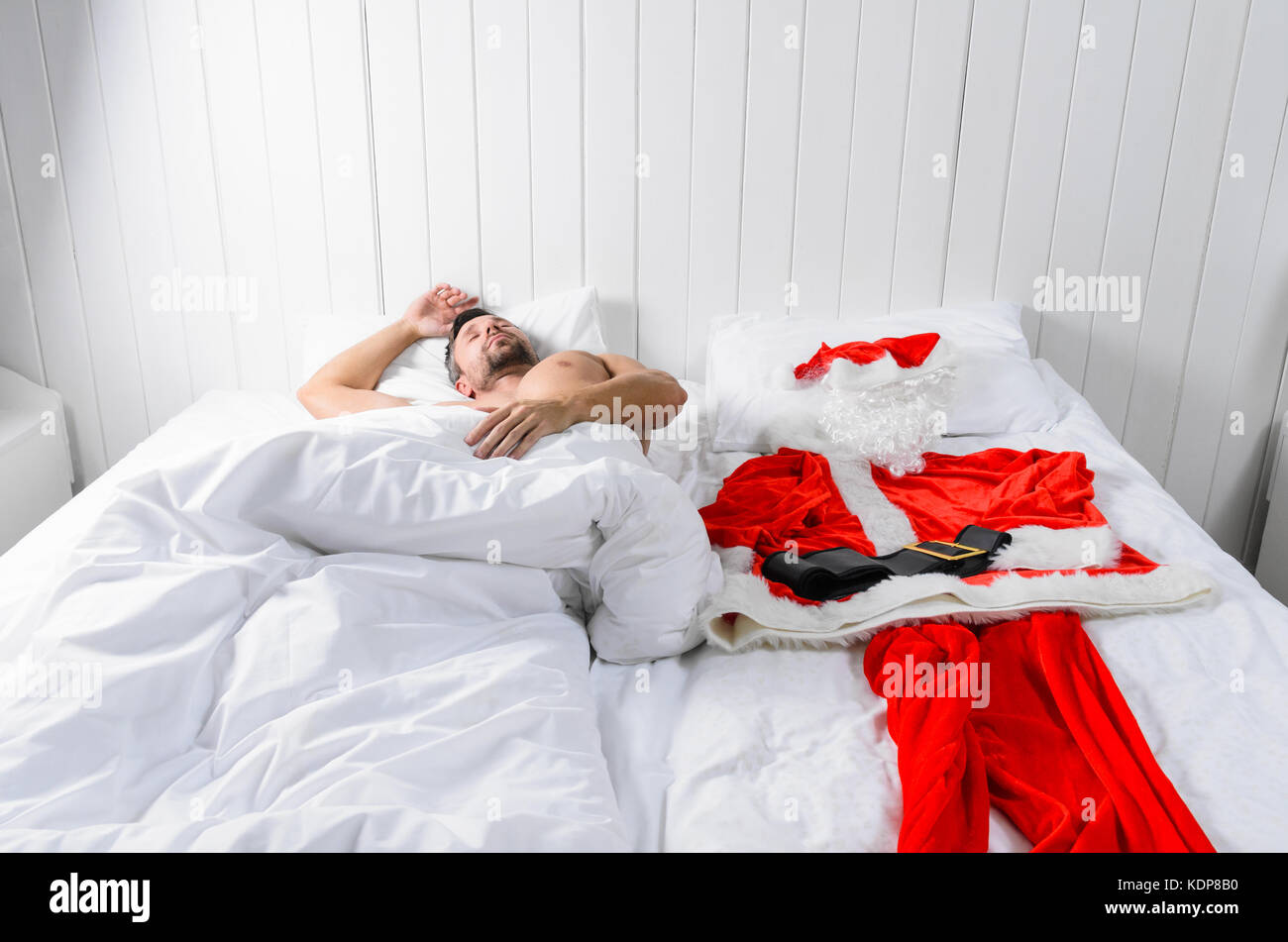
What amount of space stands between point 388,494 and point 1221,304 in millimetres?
2300

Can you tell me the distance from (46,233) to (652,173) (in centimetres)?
161

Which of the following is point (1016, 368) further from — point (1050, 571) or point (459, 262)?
point (459, 262)

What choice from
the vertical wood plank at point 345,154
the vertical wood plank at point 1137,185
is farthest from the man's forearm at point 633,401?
the vertical wood plank at point 1137,185

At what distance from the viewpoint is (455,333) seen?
2.27 m

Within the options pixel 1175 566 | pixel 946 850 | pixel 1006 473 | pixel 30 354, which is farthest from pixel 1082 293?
pixel 30 354

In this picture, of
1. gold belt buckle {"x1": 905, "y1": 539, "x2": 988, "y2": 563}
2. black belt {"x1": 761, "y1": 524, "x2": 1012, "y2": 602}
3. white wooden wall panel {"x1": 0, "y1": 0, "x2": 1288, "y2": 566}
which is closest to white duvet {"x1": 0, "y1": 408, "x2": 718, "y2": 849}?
black belt {"x1": 761, "y1": 524, "x2": 1012, "y2": 602}

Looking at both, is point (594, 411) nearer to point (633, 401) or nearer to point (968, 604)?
point (633, 401)

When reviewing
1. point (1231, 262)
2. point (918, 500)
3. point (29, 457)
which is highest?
point (1231, 262)

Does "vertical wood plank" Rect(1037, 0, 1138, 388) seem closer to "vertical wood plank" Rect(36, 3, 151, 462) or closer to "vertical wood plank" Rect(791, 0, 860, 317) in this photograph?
"vertical wood plank" Rect(791, 0, 860, 317)

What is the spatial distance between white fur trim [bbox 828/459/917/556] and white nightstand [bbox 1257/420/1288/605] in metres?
1.32

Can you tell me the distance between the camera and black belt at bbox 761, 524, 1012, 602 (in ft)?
4.92

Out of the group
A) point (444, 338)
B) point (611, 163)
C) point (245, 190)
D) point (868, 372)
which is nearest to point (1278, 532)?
point (868, 372)

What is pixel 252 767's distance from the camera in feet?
3.36

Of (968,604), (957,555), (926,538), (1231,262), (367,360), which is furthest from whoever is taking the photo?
(1231,262)
